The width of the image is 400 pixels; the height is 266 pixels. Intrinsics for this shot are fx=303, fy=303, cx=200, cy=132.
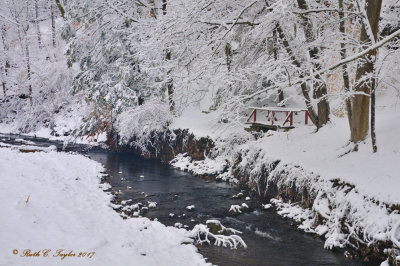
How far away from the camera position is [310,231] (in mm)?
8188

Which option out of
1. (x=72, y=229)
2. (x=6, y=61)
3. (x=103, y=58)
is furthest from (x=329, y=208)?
(x=6, y=61)

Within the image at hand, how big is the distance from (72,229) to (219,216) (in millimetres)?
4437

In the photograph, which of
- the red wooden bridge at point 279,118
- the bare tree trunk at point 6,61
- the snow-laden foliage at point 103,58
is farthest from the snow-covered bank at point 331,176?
the bare tree trunk at point 6,61

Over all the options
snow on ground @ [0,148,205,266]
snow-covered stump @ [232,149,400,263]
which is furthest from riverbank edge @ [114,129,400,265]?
snow on ground @ [0,148,205,266]

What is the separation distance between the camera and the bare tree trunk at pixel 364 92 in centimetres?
802

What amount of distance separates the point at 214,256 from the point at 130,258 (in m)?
1.93

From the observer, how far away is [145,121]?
1870cm

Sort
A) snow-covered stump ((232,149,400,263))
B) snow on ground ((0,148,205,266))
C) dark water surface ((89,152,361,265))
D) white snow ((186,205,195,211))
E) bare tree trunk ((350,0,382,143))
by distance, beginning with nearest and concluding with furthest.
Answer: snow on ground ((0,148,205,266)), snow-covered stump ((232,149,400,263)), dark water surface ((89,152,361,265)), bare tree trunk ((350,0,382,143)), white snow ((186,205,195,211))

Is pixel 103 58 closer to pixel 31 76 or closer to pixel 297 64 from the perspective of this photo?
pixel 31 76

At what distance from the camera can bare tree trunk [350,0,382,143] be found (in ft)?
26.3

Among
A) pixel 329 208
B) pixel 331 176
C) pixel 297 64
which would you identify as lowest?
pixel 329 208

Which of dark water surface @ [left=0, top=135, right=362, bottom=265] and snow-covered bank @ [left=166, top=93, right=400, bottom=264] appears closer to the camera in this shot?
snow-covered bank @ [left=166, top=93, right=400, bottom=264]

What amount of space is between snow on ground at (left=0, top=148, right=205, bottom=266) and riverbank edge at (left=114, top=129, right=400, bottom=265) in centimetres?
348

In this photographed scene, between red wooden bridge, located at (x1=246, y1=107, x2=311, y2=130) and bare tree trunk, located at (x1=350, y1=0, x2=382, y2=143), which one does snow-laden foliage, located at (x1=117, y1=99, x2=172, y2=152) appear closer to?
red wooden bridge, located at (x1=246, y1=107, x2=311, y2=130)
